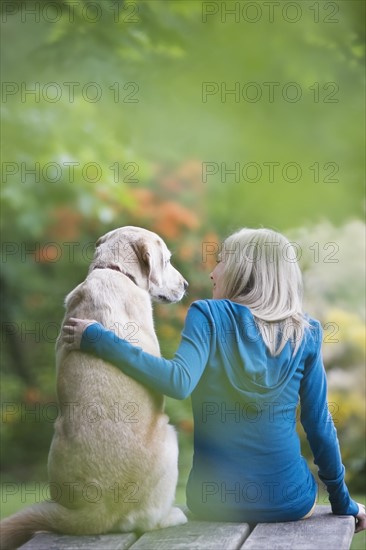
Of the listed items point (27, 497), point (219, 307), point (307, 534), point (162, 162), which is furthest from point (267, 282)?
point (162, 162)

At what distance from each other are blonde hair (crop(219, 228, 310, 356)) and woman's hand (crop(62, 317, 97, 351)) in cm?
38

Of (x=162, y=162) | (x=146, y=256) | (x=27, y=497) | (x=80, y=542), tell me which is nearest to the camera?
(x=80, y=542)

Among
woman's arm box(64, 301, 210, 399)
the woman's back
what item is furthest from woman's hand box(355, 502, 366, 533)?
woman's arm box(64, 301, 210, 399)

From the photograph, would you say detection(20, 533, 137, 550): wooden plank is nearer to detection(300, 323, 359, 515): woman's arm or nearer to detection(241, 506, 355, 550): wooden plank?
detection(241, 506, 355, 550): wooden plank

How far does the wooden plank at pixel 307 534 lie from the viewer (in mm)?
1787

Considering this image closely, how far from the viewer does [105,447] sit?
6.24ft

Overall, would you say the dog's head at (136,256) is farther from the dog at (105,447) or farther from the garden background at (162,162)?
the garden background at (162,162)

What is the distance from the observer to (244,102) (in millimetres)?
1536

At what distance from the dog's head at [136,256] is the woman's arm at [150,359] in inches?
8.7

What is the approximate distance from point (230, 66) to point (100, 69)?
1.56 metres

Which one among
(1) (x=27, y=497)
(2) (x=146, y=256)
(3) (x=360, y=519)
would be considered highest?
(2) (x=146, y=256)

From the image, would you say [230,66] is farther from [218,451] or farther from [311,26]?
[218,451]

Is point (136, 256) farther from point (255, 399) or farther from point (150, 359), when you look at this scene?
point (255, 399)

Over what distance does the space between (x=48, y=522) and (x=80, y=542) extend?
12 centimetres
